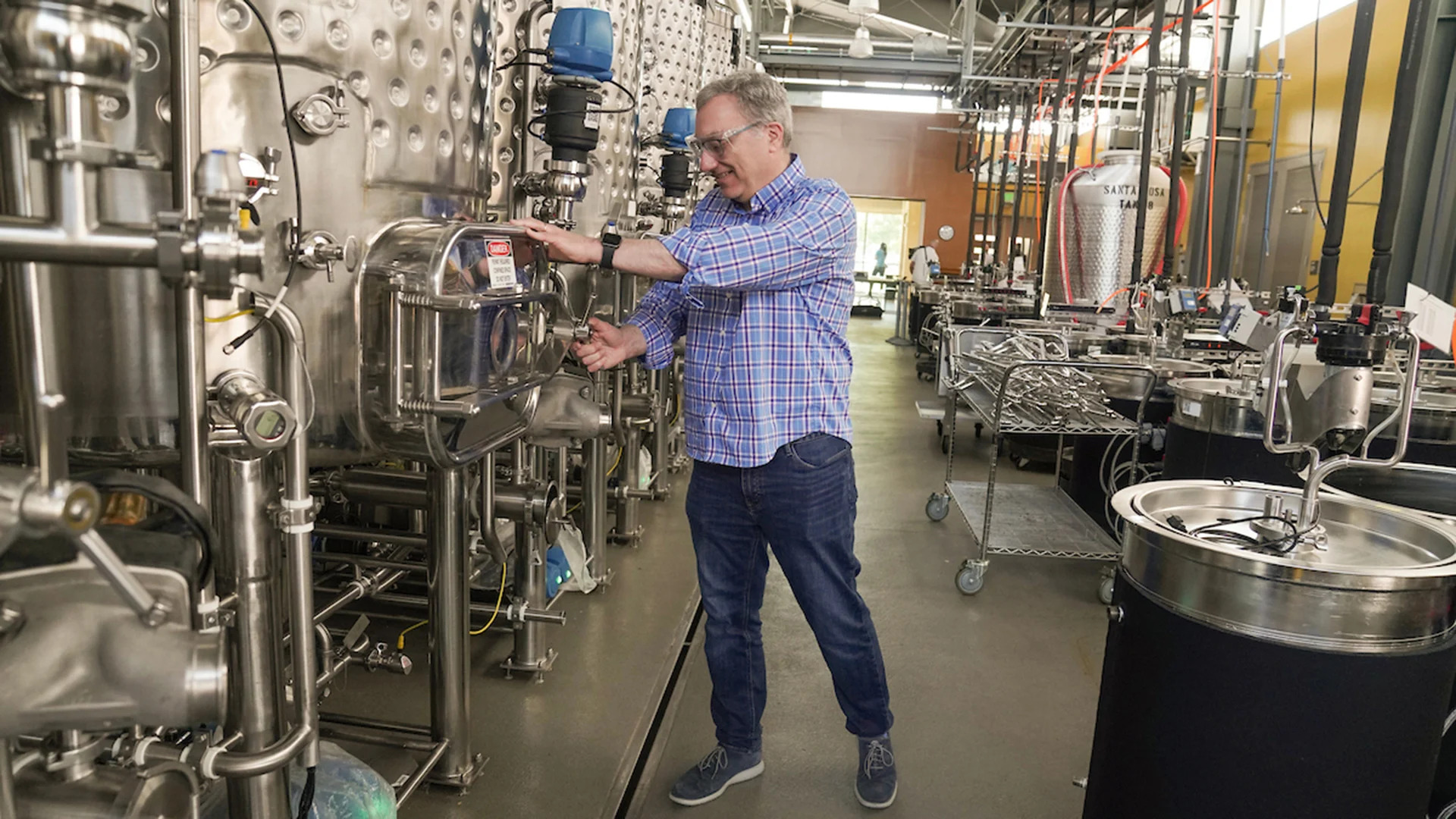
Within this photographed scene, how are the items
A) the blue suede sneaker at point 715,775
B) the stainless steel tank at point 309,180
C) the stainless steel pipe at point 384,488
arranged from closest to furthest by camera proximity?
1. the stainless steel tank at point 309,180
2. the blue suede sneaker at point 715,775
3. the stainless steel pipe at point 384,488

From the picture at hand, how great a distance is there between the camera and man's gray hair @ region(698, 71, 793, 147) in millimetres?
1801

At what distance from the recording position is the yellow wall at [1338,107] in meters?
5.80

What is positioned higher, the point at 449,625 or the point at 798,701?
the point at 449,625

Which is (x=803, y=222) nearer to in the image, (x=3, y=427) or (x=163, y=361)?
(x=163, y=361)

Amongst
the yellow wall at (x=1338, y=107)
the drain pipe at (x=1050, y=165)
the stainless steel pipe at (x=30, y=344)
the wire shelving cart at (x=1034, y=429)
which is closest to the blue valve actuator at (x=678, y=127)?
the wire shelving cart at (x=1034, y=429)

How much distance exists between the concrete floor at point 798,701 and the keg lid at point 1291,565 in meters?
0.84

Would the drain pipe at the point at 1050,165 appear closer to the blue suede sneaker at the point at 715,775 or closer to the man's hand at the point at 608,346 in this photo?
the man's hand at the point at 608,346

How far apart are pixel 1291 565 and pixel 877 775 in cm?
107

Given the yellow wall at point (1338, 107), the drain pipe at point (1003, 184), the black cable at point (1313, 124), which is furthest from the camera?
the drain pipe at point (1003, 184)

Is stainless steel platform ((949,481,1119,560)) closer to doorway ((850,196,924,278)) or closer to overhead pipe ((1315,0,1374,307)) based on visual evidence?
overhead pipe ((1315,0,1374,307))

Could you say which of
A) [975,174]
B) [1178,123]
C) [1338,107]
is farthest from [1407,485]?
[975,174]

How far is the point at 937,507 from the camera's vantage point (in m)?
4.19

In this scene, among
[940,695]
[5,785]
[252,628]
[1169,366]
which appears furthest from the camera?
[1169,366]

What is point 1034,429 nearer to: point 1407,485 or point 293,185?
point 1407,485
